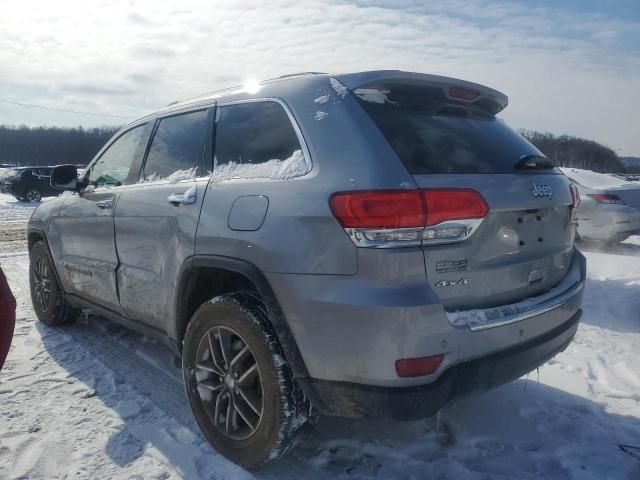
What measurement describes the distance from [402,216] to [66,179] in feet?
10.7

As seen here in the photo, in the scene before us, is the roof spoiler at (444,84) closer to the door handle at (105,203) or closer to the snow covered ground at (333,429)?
the snow covered ground at (333,429)

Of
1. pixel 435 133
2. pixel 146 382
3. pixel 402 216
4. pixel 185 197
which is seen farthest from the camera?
pixel 146 382

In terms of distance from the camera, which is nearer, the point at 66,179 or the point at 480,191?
the point at 480,191

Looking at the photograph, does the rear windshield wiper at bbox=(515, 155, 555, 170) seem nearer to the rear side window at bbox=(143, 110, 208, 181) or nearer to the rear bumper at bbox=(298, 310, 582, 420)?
the rear bumper at bbox=(298, 310, 582, 420)

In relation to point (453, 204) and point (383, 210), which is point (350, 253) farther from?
point (453, 204)

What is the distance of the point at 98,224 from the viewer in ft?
12.4

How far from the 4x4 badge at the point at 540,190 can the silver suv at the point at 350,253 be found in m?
0.02

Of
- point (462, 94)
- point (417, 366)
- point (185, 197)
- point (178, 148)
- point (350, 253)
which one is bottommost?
point (417, 366)

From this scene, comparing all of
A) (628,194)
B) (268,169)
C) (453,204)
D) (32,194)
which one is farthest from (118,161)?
(32,194)

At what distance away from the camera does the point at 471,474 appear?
8.13 ft

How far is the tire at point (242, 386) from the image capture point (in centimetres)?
233

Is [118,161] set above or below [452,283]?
above

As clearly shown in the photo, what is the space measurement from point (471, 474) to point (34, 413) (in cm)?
253

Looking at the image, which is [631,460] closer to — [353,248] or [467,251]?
[467,251]
